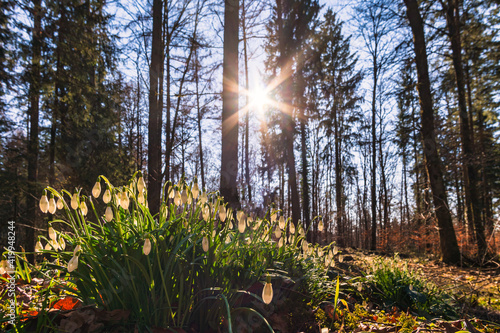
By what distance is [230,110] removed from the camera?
501 cm

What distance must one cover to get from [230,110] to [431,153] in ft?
17.5

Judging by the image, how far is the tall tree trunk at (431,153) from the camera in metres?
6.25

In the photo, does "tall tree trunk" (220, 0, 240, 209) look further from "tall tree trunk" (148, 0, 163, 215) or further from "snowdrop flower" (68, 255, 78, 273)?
"snowdrop flower" (68, 255, 78, 273)

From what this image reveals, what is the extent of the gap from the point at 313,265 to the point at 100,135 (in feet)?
24.5

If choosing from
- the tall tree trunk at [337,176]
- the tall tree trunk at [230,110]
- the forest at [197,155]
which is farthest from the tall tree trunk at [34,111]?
the tall tree trunk at [337,176]

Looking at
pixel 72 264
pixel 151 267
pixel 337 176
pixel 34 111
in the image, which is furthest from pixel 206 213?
pixel 337 176

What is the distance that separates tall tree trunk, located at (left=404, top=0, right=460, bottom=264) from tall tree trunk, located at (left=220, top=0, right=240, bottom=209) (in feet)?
15.9

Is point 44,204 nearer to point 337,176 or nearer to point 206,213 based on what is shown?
point 206,213

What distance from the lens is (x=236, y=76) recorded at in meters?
5.05

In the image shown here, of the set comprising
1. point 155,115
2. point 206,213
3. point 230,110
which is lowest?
point 206,213

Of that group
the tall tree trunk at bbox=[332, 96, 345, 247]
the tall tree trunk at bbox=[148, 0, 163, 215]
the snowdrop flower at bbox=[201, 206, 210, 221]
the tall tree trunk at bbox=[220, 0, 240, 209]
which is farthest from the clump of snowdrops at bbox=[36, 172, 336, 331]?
the tall tree trunk at bbox=[332, 96, 345, 247]

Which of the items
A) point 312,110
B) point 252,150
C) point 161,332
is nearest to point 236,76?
point 161,332

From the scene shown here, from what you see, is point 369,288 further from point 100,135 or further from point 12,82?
point 12,82

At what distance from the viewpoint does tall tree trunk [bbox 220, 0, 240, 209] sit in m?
4.79
